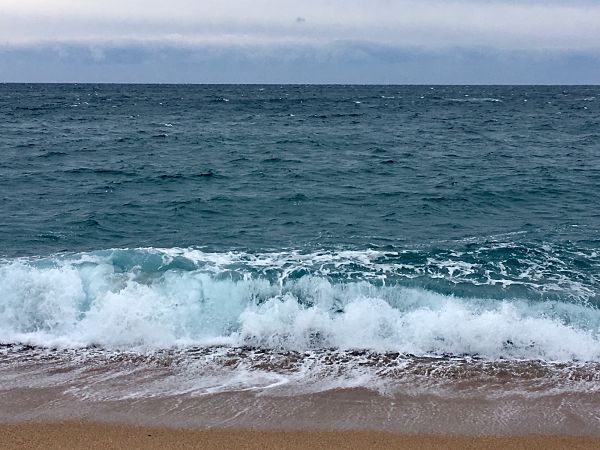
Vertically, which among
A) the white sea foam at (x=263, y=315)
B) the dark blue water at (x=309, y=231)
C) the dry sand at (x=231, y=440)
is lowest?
the dry sand at (x=231, y=440)

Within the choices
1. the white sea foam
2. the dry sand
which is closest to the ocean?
the white sea foam

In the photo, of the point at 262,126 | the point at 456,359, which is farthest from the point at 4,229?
the point at 262,126

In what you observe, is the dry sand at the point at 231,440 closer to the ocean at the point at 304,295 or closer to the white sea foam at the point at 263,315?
the ocean at the point at 304,295

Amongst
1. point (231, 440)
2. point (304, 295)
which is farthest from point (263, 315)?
point (231, 440)

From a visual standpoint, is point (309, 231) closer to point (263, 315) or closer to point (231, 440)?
point (263, 315)

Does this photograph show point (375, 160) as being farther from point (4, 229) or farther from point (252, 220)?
point (4, 229)

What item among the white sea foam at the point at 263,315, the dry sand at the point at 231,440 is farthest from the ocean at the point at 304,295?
the dry sand at the point at 231,440

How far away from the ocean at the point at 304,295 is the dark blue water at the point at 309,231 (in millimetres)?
65

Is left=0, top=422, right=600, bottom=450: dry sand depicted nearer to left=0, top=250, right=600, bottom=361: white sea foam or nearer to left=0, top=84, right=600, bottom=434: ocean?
left=0, top=84, right=600, bottom=434: ocean

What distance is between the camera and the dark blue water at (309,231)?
11.8m

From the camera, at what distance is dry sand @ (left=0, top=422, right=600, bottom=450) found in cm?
741

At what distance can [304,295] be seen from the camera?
12.4 metres

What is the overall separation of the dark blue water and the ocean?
6 cm

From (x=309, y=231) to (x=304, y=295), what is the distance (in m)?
4.04
